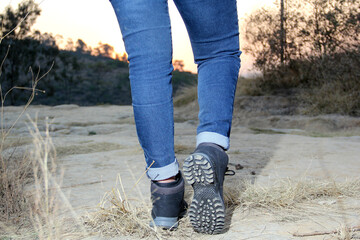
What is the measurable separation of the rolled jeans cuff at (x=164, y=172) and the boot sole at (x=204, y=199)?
0.04 m

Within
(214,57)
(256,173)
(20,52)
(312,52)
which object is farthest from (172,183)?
(20,52)

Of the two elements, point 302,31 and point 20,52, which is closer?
point 302,31

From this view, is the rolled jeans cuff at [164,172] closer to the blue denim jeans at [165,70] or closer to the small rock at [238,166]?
the blue denim jeans at [165,70]

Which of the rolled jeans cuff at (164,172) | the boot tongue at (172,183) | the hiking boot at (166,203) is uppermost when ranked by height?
the rolled jeans cuff at (164,172)

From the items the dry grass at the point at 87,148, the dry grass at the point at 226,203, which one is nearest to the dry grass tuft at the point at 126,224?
the dry grass at the point at 226,203

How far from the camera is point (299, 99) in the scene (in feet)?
24.1

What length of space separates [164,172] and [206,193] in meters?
0.13

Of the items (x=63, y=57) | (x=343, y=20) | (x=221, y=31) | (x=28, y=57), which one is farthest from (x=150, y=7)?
(x=63, y=57)

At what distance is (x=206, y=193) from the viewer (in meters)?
0.99

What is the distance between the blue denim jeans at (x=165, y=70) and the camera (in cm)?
99

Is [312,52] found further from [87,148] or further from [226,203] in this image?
[226,203]

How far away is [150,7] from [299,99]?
6.82m

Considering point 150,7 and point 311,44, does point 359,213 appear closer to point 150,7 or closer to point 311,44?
point 150,7

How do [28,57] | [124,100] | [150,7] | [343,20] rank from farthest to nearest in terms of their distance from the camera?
[124,100], [28,57], [343,20], [150,7]
